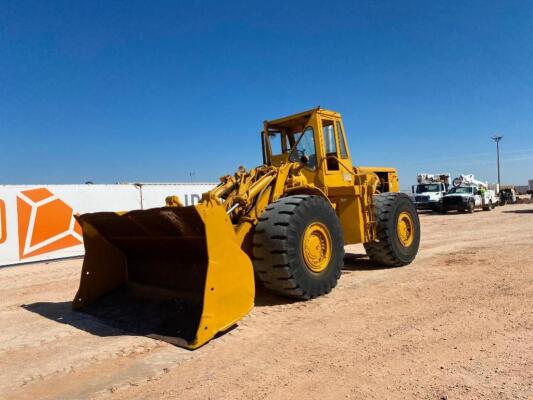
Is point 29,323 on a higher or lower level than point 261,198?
lower

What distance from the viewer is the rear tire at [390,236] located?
7824 mm

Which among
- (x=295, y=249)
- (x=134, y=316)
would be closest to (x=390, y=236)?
(x=295, y=249)

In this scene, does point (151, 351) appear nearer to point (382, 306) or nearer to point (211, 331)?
point (211, 331)

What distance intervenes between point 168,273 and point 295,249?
1.74 m

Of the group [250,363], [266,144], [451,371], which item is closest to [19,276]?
[266,144]

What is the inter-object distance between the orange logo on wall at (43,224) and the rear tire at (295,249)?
9.05 metres

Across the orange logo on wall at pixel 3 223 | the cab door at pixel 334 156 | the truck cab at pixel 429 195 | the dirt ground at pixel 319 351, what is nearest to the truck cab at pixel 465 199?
the truck cab at pixel 429 195

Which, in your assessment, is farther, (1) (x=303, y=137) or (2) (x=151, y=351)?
(1) (x=303, y=137)

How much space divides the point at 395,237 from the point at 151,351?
5.32 meters

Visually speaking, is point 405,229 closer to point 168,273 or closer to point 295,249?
point 295,249

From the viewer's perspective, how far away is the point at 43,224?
1233 centimetres

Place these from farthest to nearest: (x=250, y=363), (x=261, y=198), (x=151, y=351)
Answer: (x=261, y=198)
(x=151, y=351)
(x=250, y=363)

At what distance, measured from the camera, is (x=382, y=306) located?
17.9 ft

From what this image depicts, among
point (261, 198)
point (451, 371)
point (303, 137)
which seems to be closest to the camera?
point (451, 371)
